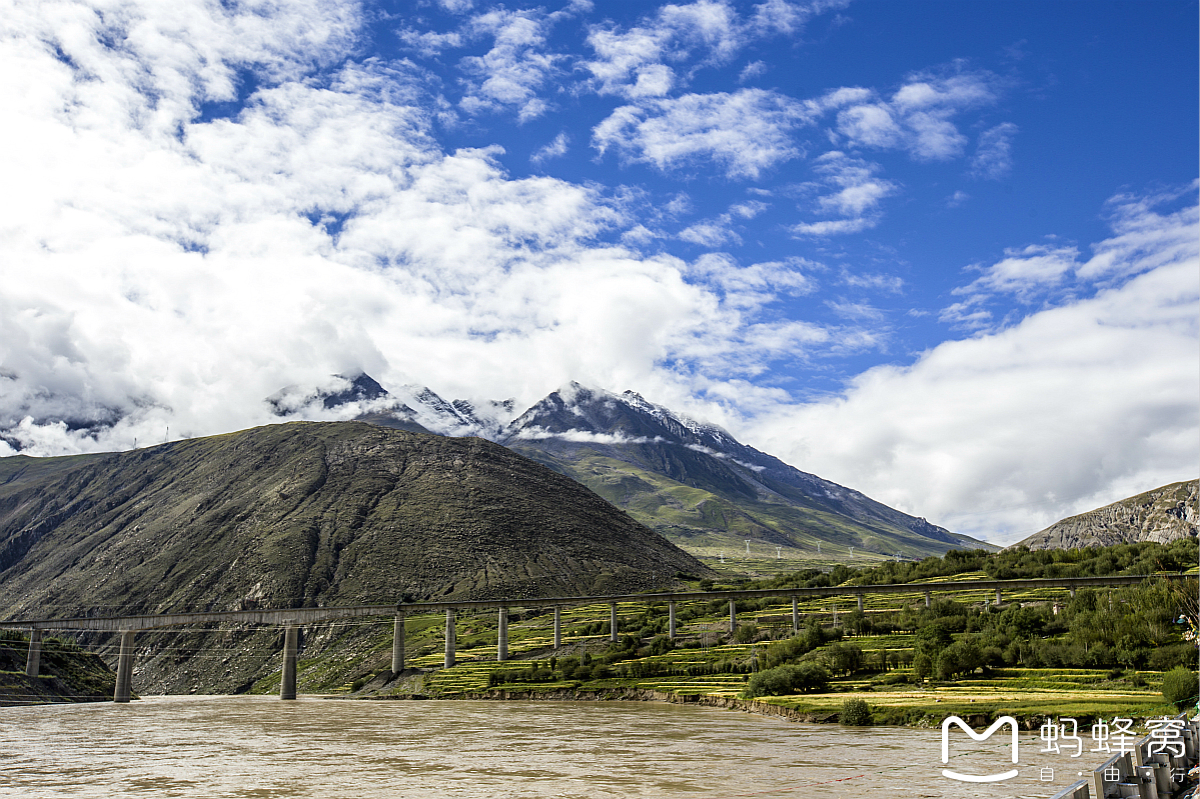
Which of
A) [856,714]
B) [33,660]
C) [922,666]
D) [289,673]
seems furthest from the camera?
[289,673]

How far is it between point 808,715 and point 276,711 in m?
57.1

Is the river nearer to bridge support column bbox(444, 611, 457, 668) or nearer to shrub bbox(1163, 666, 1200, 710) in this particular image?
shrub bbox(1163, 666, 1200, 710)

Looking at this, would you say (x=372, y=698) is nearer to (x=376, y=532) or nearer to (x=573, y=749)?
(x=573, y=749)

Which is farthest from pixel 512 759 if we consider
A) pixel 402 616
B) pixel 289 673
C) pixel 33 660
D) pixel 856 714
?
pixel 402 616

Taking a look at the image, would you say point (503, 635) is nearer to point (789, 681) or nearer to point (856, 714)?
point (789, 681)

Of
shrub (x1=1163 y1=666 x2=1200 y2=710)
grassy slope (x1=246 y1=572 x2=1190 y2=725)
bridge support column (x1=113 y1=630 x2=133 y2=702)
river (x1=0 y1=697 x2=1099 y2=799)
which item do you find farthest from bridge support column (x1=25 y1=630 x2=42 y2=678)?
shrub (x1=1163 y1=666 x2=1200 y2=710)

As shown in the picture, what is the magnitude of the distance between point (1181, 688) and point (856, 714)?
18151mm

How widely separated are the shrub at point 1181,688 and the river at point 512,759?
647cm

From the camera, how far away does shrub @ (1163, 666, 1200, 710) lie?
1511 inches

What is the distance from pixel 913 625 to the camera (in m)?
90.2

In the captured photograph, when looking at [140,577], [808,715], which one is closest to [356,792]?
[808,715]

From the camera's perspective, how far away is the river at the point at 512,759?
101ft

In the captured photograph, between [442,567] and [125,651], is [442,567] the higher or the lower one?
the higher one

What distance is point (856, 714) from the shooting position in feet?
171
